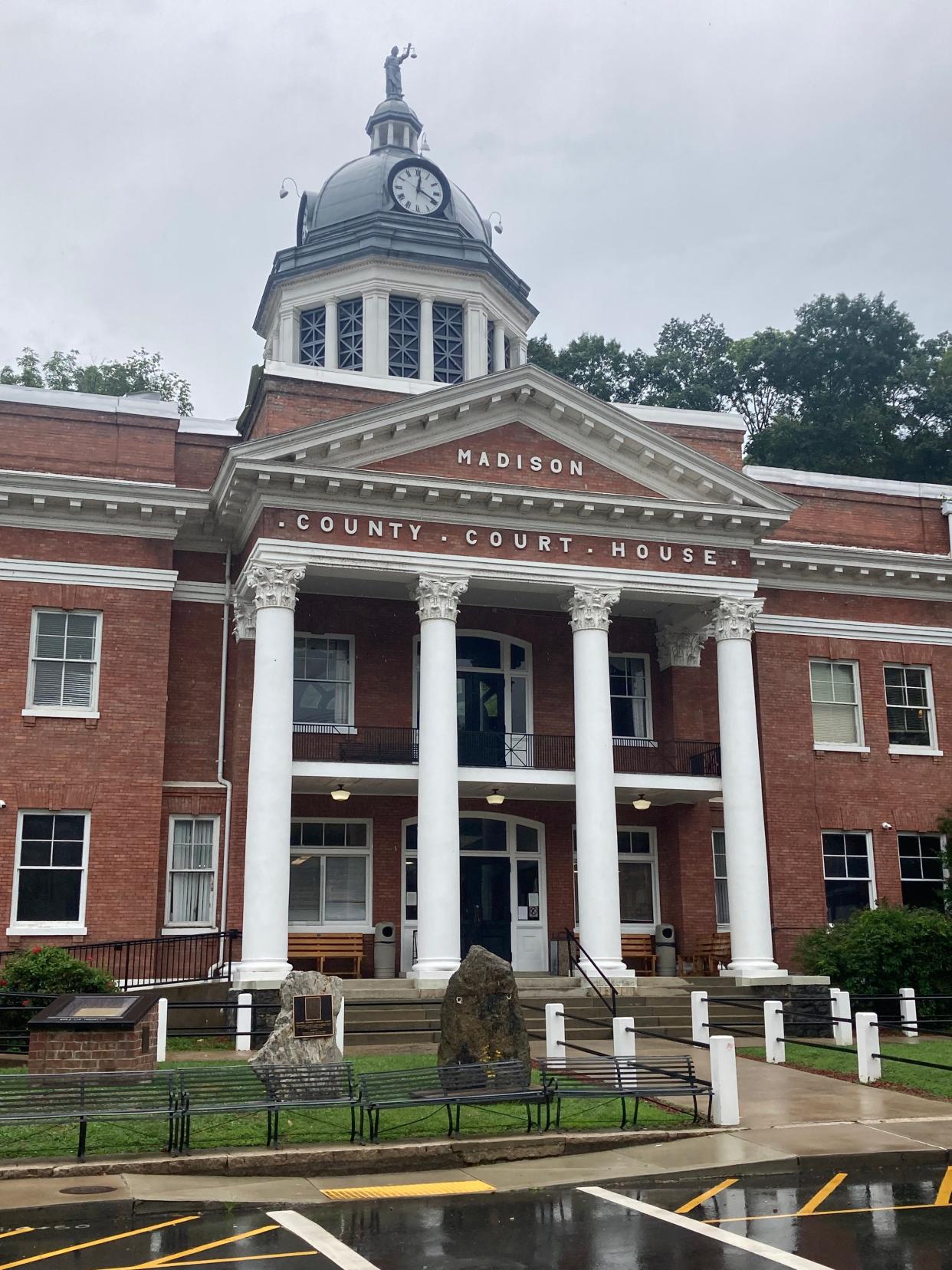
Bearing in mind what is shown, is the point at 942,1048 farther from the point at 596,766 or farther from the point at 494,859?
the point at 494,859

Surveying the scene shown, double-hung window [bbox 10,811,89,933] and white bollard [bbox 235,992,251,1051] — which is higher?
double-hung window [bbox 10,811,89,933]

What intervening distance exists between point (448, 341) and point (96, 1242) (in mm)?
28367

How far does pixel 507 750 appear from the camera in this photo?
90.9 ft

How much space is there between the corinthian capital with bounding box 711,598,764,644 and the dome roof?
14.7m

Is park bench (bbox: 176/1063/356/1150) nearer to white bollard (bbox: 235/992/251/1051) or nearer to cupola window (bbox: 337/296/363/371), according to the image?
white bollard (bbox: 235/992/251/1051)

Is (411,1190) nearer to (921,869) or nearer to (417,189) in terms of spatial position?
(921,869)

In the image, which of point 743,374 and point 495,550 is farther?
point 743,374

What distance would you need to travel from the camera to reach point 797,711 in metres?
29.9

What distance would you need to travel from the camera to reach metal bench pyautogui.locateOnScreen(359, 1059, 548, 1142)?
12.6 m

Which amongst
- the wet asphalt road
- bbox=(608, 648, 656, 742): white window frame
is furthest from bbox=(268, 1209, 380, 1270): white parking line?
bbox=(608, 648, 656, 742): white window frame

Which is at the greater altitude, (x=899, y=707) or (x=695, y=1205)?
(x=899, y=707)

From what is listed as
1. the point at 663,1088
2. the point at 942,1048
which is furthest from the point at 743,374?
the point at 663,1088

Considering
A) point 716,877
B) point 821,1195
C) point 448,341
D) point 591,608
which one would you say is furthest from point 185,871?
point 821,1195

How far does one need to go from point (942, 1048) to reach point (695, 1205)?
12.0 m
